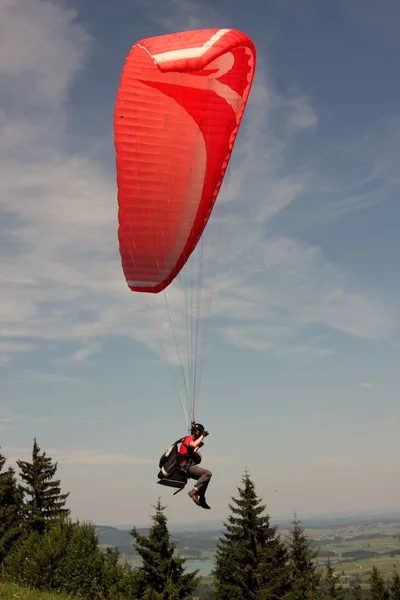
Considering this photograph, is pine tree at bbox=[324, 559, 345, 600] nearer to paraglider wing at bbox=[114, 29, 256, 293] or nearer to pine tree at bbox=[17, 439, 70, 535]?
pine tree at bbox=[17, 439, 70, 535]

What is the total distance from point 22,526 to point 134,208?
34184mm

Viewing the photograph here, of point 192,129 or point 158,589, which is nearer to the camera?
point 192,129

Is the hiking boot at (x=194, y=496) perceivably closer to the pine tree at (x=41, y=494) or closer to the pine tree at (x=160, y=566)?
the pine tree at (x=160, y=566)

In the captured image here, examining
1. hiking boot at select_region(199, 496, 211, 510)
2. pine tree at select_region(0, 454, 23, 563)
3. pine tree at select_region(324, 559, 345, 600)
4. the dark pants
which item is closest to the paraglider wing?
the dark pants

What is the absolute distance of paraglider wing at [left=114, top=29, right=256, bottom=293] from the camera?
34.5ft

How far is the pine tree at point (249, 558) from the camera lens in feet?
98.0

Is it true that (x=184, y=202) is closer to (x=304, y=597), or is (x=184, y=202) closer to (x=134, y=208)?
(x=134, y=208)

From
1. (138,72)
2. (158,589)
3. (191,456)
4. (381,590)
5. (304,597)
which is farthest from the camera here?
(381,590)

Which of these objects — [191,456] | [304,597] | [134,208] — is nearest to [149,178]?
[134,208]

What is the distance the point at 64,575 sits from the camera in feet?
95.1

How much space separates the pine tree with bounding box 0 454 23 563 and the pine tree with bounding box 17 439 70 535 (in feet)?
2.92

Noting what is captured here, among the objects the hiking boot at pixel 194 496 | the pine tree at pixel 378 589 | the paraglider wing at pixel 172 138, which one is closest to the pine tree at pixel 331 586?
the pine tree at pixel 378 589

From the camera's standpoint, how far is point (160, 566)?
2864 cm

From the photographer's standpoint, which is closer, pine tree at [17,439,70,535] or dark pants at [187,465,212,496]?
dark pants at [187,465,212,496]
